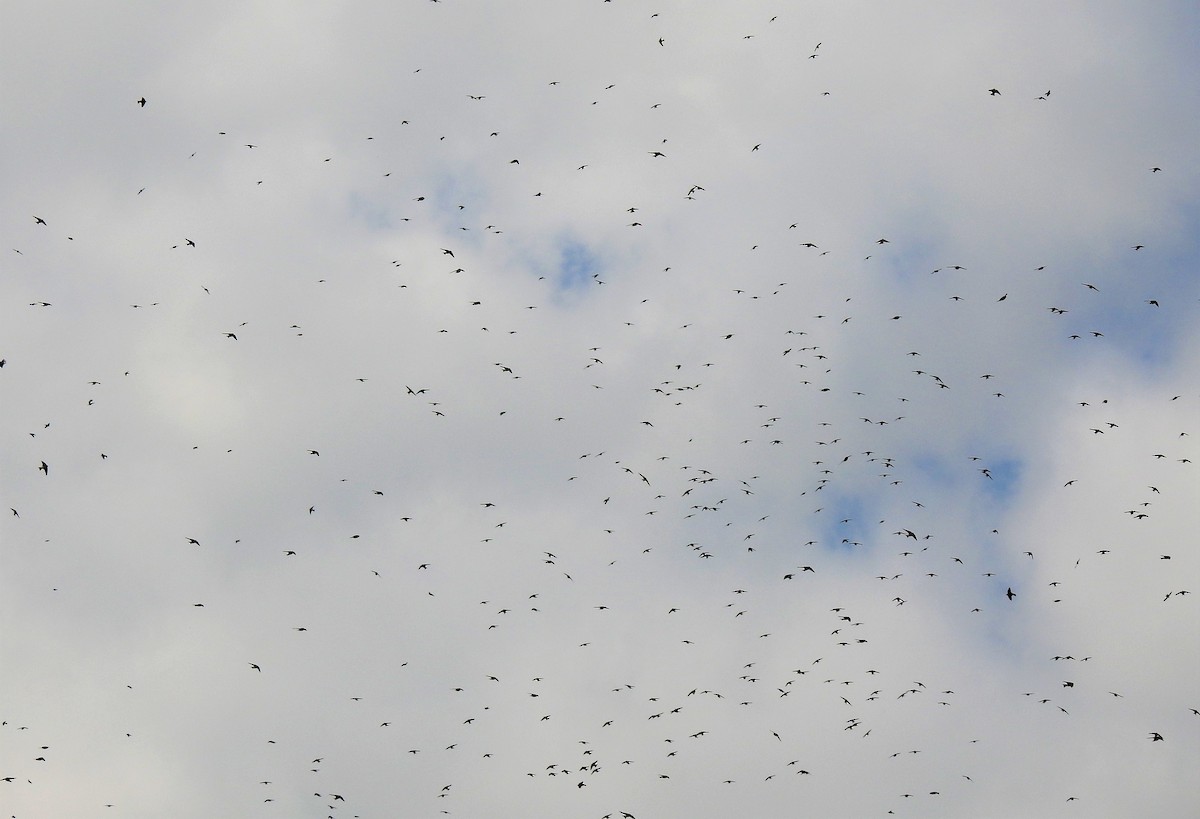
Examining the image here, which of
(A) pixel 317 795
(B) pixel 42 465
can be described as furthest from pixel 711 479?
(B) pixel 42 465

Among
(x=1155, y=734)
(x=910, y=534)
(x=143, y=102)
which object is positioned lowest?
(x=1155, y=734)

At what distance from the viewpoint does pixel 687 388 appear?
123m

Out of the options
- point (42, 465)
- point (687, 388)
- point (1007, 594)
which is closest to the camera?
point (42, 465)

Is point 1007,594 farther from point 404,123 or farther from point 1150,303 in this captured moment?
point 404,123

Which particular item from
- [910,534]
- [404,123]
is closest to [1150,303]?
[910,534]

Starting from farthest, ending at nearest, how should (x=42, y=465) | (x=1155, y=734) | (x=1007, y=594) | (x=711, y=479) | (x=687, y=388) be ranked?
1. (x=711, y=479)
2. (x=687, y=388)
3. (x=1155, y=734)
4. (x=1007, y=594)
5. (x=42, y=465)

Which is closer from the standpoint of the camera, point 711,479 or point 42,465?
point 42,465

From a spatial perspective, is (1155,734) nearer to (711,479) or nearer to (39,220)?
(711,479)

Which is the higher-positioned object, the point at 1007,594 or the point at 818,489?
the point at 818,489

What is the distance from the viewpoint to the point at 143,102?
311 feet

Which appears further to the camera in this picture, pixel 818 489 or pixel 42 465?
pixel 818 489

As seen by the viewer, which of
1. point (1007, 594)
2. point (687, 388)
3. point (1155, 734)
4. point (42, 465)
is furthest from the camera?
point (687, 388)

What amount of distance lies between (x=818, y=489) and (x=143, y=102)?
193 ft

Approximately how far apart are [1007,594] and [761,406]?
76.8ft
